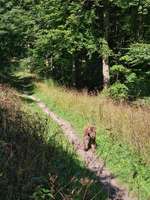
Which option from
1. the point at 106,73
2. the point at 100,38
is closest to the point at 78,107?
the point at 106,73

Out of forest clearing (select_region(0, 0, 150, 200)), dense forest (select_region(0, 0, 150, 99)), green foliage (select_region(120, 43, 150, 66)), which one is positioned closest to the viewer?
forest clearing (select_region(0, 0, 150, 200))

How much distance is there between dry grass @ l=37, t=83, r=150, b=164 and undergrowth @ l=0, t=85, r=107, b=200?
103 inches

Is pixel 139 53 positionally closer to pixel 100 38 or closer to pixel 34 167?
pixel 100 38

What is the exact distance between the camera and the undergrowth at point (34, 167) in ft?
19.0

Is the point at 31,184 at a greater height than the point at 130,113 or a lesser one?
greater

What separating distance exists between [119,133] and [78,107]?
4879mm

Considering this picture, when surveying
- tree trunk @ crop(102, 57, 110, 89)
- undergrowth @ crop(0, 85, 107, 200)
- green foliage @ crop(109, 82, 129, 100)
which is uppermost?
undergrowth @ crop(0, 85, 107, 200)

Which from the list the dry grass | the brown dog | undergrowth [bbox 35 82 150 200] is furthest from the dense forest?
the brown dog

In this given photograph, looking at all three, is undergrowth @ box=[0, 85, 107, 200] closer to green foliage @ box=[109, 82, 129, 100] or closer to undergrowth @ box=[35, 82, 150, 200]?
undergrowth @ box=[35, 82, 150, 200]

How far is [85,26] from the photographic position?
23109 mm

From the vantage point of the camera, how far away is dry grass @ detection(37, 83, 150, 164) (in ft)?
35.9

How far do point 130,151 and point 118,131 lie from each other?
149 centimetres

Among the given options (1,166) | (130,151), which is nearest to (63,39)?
(130,151)

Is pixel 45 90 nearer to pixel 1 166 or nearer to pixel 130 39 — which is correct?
pixel 130 39
